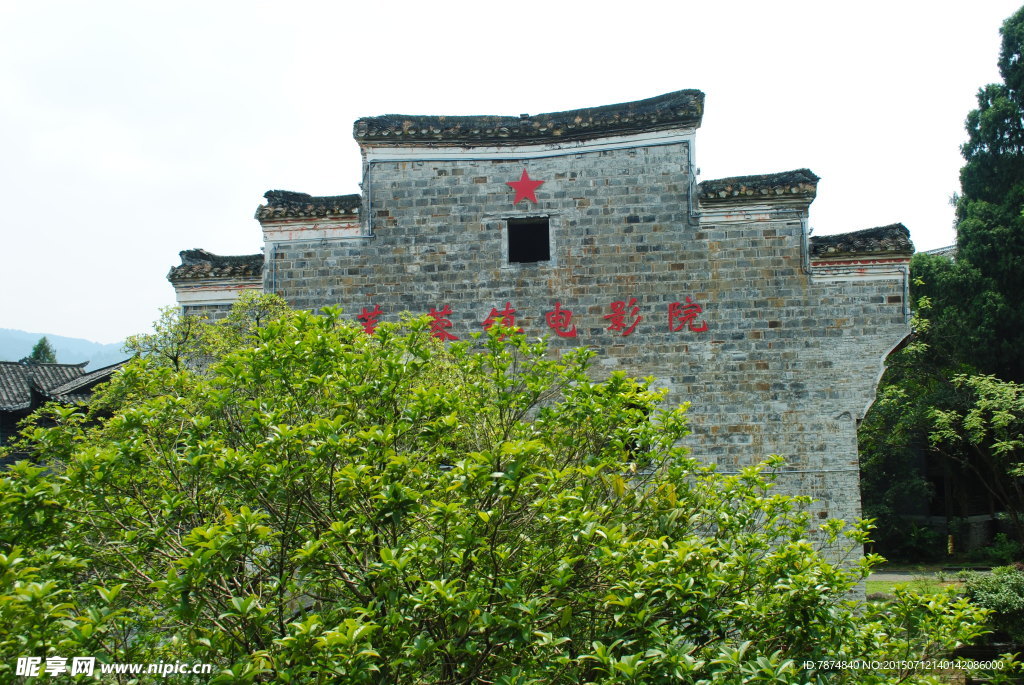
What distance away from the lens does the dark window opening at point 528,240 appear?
1050 cm

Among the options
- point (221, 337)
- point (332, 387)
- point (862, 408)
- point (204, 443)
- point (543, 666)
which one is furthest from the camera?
point (862, 408)

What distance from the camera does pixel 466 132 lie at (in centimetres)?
1046

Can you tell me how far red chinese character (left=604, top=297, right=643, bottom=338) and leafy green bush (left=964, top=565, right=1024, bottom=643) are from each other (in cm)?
556

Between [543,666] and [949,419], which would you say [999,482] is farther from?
[543,666]

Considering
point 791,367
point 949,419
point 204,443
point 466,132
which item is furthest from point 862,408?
point 949,419

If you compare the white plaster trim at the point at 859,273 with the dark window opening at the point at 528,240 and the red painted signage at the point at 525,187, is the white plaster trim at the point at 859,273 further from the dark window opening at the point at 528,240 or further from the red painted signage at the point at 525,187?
the red painted signage at the point at 525,187

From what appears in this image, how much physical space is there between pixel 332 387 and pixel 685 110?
7.09 meters

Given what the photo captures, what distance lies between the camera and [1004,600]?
10148mm

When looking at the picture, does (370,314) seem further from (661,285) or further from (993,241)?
(993,241)

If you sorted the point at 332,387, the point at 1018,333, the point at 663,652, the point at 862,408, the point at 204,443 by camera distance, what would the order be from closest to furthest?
the point at 663,652 → the point at 204,443 → the point at 332,387 → the point at 862,408 → the point at 1018,333

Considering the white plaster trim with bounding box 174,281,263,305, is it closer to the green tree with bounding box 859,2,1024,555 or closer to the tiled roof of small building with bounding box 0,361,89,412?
the tiled roof of small building with bounding box 0,361,89,412

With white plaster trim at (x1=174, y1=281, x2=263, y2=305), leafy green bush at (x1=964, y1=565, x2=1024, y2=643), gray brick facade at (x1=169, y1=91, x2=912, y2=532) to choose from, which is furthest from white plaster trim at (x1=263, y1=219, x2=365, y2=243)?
leafy green bush at (x1=964, y1=565, x2=1024, y2=643)

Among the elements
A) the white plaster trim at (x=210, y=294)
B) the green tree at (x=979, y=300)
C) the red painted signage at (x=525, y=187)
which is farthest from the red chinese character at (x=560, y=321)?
the green tree at (x=979, y=300)

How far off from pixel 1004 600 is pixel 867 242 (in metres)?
4.89
